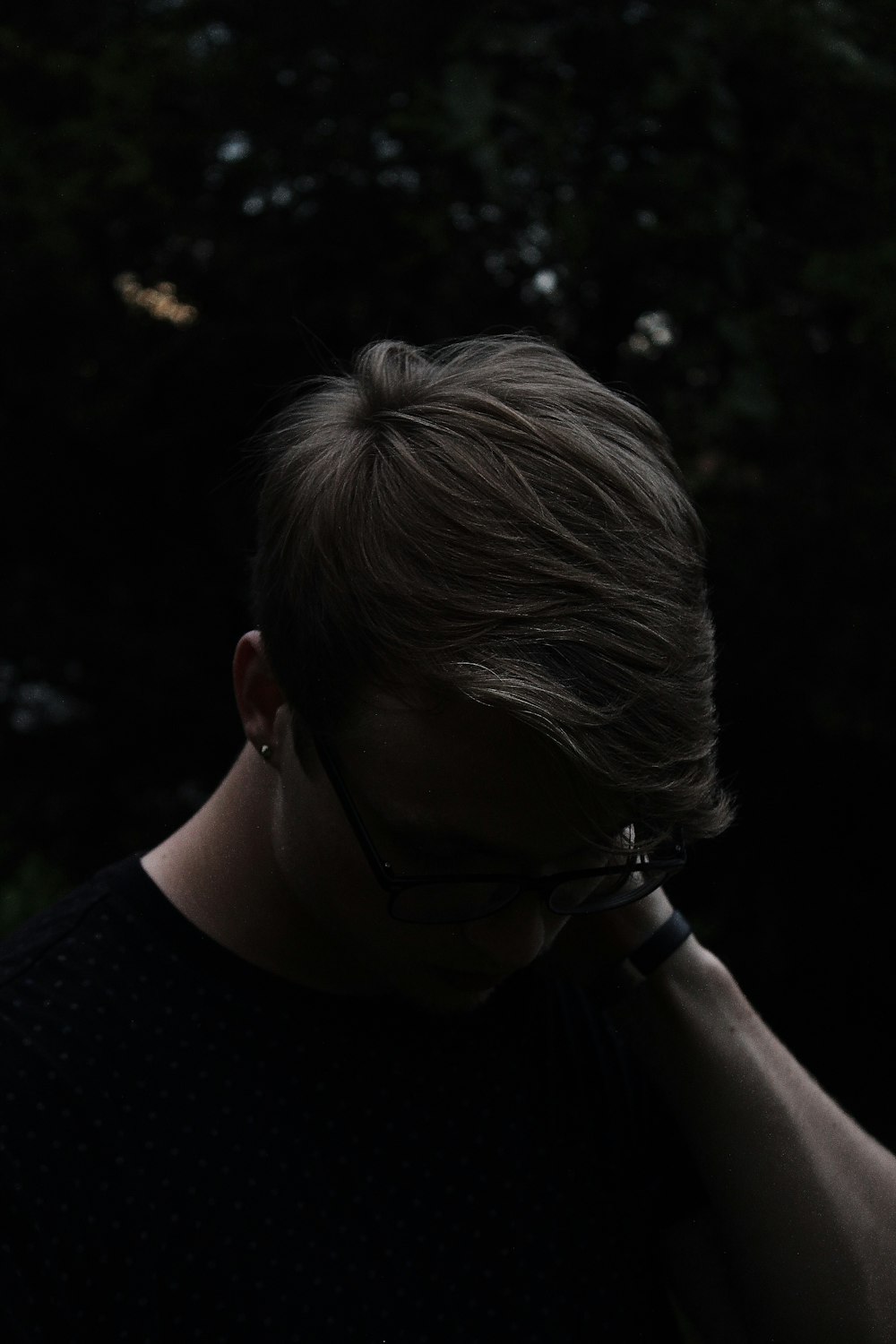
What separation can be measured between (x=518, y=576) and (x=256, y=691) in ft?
1.46

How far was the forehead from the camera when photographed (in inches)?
59.1

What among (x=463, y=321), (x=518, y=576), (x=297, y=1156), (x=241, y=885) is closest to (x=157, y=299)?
(x=463, y=321)

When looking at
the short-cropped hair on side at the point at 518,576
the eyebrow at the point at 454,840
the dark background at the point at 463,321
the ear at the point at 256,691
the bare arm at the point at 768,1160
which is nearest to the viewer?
the short-cropped hair on side at the point at 518,576

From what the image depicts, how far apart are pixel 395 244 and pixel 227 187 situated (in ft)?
1.57

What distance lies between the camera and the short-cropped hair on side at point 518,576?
1474 millimetres

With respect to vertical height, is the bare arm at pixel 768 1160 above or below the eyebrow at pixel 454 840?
below

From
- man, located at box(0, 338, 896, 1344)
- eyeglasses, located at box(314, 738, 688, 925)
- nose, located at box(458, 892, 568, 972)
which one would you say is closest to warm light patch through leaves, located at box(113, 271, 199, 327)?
man, located at box(0, 338, 896, 1344)

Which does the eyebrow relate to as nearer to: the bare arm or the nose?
the nose

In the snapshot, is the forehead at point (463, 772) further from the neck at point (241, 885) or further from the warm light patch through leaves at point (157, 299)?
the warm light patch through leaves at point (157, 299)

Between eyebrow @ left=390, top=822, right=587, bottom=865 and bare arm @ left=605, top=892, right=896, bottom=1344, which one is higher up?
eyebrow @ left=390, top=822, right=587, bottom=865

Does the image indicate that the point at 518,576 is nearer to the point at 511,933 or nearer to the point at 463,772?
the point at 463,772

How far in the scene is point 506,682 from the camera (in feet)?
4.75

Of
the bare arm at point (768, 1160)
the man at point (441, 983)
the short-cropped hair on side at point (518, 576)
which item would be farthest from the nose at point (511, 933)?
the bare arm at point (768, 1160)

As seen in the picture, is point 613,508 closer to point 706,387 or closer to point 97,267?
point 706,387
